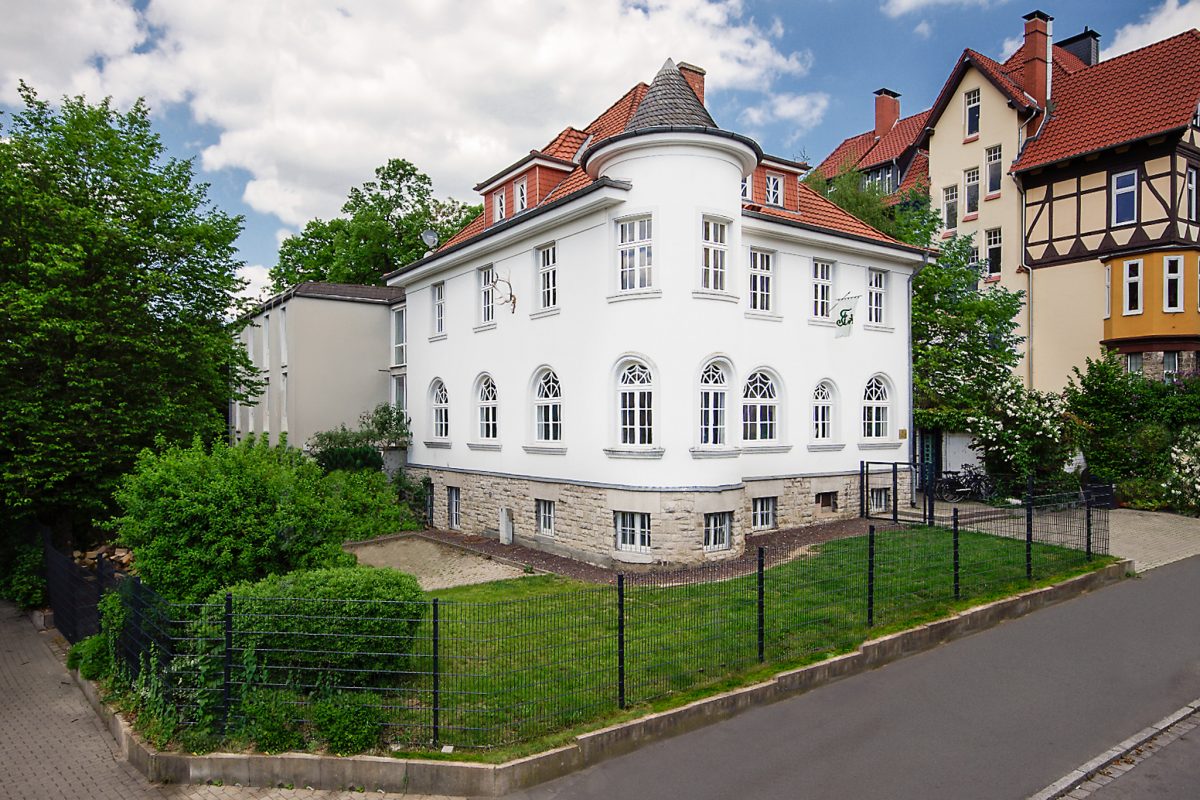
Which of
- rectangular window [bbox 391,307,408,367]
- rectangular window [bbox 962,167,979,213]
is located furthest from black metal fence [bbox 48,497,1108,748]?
rectangular window [bbox 962,167,979,213]

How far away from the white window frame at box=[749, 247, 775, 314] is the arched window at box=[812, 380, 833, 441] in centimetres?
271

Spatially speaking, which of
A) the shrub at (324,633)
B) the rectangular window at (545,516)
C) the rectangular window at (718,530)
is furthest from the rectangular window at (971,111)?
the shrub at (324,633)

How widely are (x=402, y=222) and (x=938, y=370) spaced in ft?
84.8

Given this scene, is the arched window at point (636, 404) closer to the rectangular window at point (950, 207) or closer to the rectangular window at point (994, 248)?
the rectangular window at point (994, 248)

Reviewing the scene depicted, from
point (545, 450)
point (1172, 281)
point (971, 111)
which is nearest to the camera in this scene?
point (545, 450)

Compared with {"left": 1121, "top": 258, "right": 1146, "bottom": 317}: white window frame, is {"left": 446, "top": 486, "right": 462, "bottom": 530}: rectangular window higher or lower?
lower

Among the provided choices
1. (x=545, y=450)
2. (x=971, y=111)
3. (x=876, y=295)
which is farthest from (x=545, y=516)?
(x=971, y=111)

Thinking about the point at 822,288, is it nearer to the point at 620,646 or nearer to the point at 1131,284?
the point at 1131,284

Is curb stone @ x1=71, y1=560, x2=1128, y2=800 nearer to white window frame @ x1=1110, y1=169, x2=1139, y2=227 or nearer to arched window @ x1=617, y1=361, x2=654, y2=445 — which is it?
arched window @ x1=617, y1=361, x2=654, y2=445

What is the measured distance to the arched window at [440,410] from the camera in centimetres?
2220

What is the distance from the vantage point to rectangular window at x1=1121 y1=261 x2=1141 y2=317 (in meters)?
24.6

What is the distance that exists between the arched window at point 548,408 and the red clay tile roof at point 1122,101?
69.7 ft

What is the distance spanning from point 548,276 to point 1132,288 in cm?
2021

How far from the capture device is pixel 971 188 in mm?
30922
